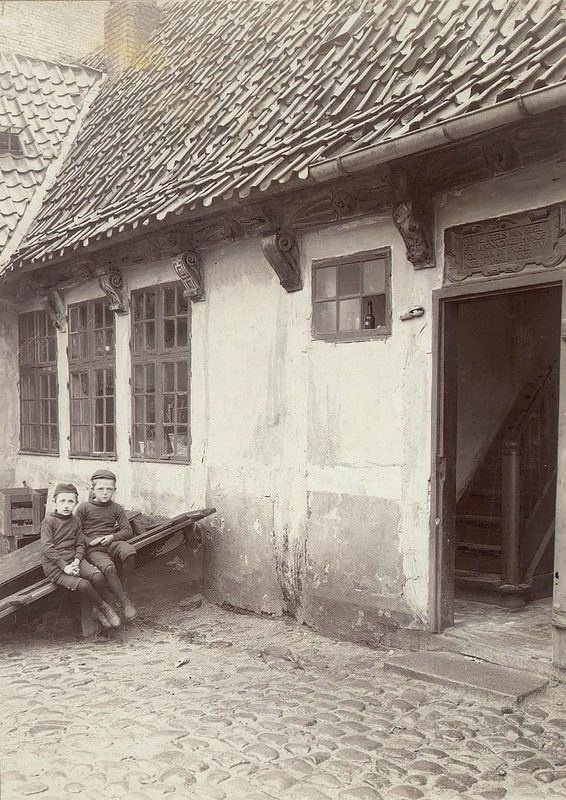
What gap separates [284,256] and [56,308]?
437cm

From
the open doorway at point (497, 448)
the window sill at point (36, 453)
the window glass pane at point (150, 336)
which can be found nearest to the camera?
the open doorway at point (497, 448)

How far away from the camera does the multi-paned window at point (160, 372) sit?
825cm

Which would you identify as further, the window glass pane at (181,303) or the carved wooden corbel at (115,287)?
the carved wooden corbel at (115,287)

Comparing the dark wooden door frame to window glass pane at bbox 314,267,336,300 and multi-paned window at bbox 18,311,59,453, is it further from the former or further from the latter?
multi-paned window at bbox 18,311,59,453

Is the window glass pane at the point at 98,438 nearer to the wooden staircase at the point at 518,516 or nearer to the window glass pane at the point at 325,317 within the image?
the window glass pane at the point at 325,317

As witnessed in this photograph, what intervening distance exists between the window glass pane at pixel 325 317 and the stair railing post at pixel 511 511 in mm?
1963

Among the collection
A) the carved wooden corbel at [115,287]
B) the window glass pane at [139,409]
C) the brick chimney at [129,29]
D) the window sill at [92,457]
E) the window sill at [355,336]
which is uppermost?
the brick chimney at [129,29]

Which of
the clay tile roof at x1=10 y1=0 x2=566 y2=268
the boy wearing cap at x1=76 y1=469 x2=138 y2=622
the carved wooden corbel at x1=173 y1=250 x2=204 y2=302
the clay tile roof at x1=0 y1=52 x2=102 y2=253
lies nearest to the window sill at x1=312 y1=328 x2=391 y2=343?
the clay tile roof at x1=10 y1=0 x2=566 y2=268

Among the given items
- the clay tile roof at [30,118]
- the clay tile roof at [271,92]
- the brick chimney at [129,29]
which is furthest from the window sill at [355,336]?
the brick chimney at [129,29]

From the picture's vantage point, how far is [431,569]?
5859 mm

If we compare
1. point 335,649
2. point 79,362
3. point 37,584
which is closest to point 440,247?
point 335,649

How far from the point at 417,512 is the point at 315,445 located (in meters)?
1.17

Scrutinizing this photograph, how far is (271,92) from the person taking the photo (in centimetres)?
793

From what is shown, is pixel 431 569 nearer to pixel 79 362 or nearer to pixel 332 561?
pixel 332 561
